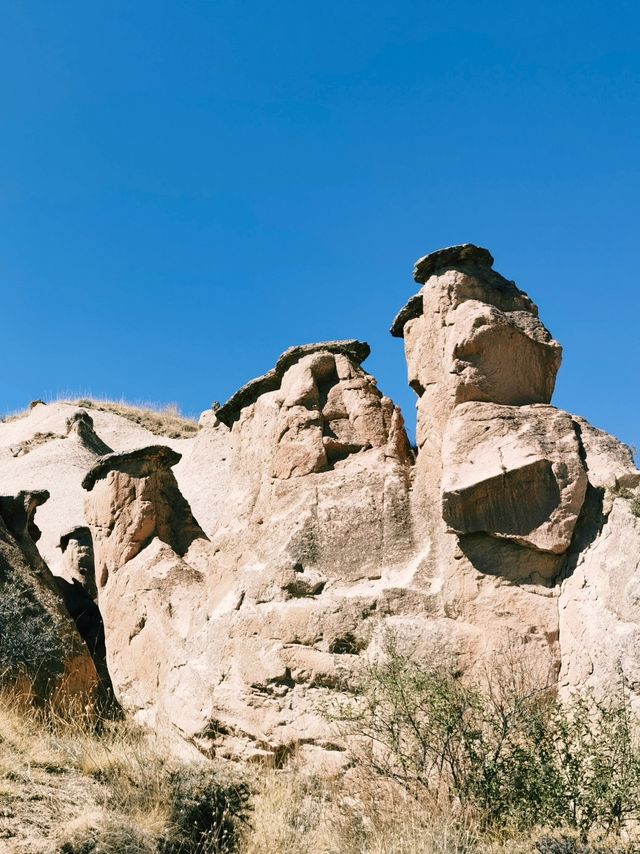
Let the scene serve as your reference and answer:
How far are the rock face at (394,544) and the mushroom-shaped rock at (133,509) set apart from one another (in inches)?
15.6

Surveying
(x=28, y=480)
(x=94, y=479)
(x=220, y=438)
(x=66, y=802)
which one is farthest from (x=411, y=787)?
(x=28, y=480)

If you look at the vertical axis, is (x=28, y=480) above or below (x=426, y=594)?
above

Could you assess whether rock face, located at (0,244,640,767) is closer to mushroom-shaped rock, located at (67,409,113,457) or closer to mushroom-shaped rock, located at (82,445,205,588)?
mushroom-shaped rock, located at (82,445,205,588)

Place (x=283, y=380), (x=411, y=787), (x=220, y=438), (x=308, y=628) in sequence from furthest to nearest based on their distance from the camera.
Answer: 1. (x=220, y=438)
2. (x=283, y=380)
3. (x=308, y=628)
4. (x=411, y=787)

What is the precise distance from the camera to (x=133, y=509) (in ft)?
38.8

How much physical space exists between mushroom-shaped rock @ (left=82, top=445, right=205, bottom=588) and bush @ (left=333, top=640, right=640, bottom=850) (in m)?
5.24

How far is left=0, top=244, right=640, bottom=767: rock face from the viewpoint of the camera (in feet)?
24.6

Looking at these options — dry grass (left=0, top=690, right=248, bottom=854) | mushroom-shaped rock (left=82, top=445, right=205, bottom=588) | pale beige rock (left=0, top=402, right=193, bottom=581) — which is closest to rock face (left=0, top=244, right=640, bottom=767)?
mushroom-shaped rock (left=82, top=445, right=205, bottom=588)

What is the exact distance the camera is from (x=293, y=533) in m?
8.80

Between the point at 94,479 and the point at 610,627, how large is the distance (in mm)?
7678

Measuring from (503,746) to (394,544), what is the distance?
2.27 meters

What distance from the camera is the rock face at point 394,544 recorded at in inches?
295

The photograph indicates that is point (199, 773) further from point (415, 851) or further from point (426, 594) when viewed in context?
point (426, 594)

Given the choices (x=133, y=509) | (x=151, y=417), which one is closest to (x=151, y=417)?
(x=151, y=417)
